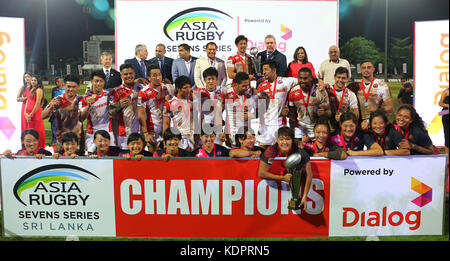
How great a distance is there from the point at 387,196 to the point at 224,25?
4.15 meters

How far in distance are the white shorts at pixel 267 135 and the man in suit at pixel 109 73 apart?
2.71 meters

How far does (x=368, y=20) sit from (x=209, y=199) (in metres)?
4.70

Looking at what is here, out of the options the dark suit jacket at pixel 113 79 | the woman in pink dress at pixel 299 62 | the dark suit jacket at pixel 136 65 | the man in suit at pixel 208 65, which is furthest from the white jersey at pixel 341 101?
the dark suit jacket at pixel 113 79

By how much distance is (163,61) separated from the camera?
260 inches

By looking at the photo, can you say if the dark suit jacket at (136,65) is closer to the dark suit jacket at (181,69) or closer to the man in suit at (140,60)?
the man in suit at (140,60)

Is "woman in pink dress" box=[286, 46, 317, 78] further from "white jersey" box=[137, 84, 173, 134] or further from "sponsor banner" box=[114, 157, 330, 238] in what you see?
"sponsor banner" box=[114, 157, 330, 238]

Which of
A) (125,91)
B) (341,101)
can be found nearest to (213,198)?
(125,91)

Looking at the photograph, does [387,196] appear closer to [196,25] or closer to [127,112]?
[127,112]

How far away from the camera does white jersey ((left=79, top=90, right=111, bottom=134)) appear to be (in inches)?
202

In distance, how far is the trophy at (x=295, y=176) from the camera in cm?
371

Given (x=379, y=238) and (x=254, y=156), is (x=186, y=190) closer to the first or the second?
(x=254, y=156)

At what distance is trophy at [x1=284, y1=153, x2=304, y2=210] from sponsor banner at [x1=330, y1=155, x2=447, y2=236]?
1.31 ft

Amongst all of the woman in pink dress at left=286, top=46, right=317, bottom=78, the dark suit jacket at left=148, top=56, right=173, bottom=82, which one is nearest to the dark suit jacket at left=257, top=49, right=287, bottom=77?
the woman in pink dress at left=286, top=46, right=317, bottom=78

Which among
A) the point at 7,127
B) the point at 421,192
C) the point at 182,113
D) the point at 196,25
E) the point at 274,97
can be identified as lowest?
the point at 421,192
